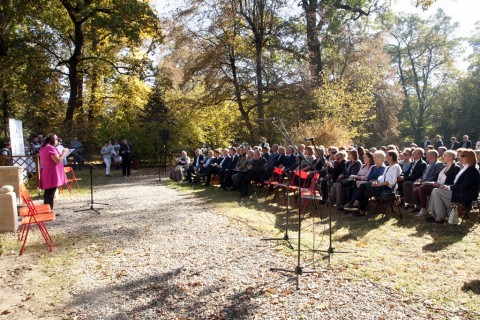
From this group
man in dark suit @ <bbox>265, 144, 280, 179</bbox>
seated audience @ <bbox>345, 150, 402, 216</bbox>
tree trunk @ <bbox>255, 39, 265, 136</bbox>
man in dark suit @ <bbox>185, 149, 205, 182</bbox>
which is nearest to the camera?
seated audience @ <bbox>345, 150, 402, 216</bbox>

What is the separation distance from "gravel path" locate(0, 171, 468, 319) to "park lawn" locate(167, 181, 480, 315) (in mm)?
277

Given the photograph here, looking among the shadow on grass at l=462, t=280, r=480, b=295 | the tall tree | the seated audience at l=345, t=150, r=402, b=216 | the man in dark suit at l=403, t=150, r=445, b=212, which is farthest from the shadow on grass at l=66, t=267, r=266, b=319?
the tall tree

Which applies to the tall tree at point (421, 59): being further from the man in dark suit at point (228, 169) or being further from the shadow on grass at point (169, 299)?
the shadow on grass at point (169, 299)

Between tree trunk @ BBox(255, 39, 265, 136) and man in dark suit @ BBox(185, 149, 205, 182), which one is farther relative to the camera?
tree trunk @ BBox(255, 39, 265, 136)

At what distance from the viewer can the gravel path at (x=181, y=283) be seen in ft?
13.1

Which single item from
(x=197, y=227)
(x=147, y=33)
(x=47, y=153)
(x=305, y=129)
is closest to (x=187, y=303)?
(x=197, y=227)

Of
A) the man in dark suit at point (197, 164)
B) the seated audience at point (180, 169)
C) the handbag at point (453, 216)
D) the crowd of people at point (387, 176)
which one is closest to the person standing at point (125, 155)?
the seated audience at point (180, 169)

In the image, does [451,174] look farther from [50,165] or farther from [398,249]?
[50,165]

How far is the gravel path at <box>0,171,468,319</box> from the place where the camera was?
4008mm

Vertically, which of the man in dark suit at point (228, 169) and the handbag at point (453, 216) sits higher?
the man in dark suit at point (228, 169)

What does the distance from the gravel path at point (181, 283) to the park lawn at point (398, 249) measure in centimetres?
28

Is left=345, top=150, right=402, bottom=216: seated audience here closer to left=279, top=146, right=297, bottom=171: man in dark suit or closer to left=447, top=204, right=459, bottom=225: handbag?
left=447, top=204, right=459, bottom=225: handbag

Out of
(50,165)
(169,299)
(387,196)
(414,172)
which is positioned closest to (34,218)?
(50,165)

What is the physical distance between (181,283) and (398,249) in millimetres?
3335
